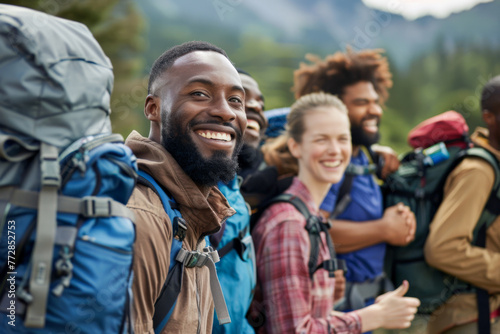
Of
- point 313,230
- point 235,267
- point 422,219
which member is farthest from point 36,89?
point 422,219

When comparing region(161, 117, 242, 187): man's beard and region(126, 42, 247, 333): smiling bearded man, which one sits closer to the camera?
region(126, 42, 247, 333): smiling bearded man

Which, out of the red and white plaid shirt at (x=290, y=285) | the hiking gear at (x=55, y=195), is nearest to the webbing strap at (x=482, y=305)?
the red and white plaid shirt at (x=290, y=285)

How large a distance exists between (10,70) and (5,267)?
1.72ft

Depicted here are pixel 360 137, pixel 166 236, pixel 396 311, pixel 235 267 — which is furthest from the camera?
pixel 360 137

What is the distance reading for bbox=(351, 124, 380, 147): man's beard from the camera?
463 cm

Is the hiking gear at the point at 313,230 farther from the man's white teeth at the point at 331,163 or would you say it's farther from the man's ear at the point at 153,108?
the man's ear at the point at 153,108

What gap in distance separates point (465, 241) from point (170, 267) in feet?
9.73

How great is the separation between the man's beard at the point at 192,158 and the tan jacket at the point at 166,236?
0.05m

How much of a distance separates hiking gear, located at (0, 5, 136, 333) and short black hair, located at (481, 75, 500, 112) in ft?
13.1

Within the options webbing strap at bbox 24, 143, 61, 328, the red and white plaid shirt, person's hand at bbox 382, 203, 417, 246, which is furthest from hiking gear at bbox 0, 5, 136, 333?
person's hand at bbox 382, 203, 417, 246

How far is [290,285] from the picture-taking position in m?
3.02

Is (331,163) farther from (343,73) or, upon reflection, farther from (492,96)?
(492,96)

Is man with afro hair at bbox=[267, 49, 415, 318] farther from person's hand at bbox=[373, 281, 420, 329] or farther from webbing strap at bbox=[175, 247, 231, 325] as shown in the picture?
webbing strap at bbox=[175, 247, 231, 325]

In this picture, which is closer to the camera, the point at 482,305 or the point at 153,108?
the point at 153,108
